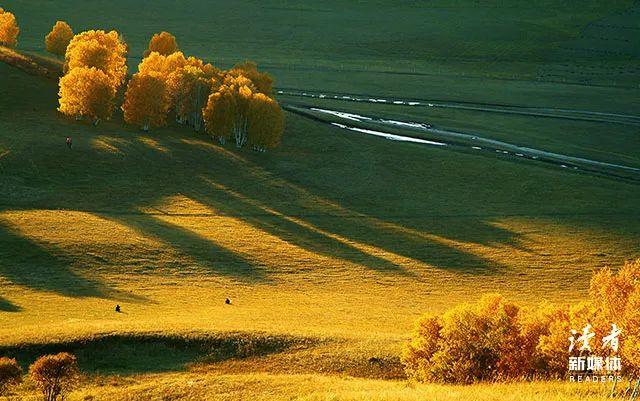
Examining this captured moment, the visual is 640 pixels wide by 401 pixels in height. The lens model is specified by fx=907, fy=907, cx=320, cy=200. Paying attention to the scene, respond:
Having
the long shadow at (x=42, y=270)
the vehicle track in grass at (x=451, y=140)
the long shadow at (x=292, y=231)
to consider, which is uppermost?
the vehicle track in grass at (x=451, y=140)

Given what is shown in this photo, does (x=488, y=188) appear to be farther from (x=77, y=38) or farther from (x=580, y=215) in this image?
(x=77, y=38)

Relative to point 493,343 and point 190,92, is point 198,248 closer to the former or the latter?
point 493,343

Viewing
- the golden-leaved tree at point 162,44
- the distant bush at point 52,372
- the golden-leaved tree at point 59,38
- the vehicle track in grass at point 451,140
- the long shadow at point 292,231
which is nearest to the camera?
the distant bush at point 52,372

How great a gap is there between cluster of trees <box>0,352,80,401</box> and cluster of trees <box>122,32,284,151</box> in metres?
76.4

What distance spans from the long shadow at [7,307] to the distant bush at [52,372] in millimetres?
17639

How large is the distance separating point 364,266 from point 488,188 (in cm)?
3380

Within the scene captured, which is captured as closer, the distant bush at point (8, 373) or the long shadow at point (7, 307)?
the distant bush at point (8, 373)

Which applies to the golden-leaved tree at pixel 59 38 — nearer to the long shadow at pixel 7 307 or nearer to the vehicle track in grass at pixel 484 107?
the vehicle track in grass at pixel 484 107

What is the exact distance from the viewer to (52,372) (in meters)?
47.5

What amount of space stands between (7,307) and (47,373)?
2081cm

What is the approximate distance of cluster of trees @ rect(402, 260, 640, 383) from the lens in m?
51.9

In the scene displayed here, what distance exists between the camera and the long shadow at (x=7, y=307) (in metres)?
65.4

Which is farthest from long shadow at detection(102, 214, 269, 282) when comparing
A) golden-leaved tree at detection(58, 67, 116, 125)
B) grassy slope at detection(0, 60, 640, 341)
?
golden-leaved tree at detection(58, 67, 116, 125)

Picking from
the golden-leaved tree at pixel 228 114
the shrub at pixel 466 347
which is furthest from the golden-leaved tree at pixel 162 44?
the shrub at pixel 466 347
